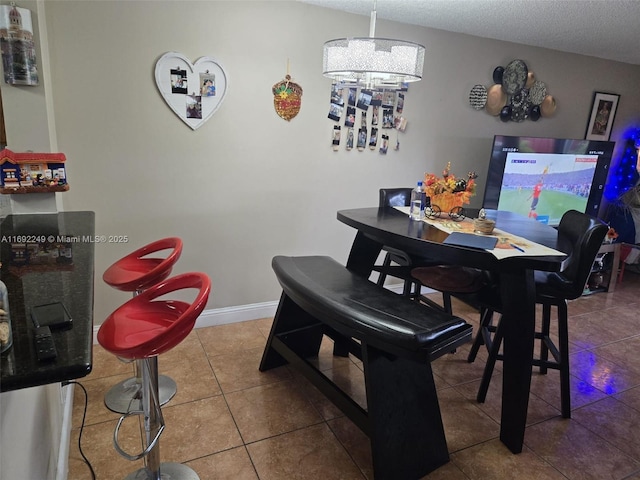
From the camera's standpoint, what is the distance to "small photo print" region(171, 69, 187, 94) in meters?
2.59

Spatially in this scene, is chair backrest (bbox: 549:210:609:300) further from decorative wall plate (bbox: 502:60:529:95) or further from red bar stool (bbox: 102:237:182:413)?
red bar stool (bbox: 102:237:182:413)

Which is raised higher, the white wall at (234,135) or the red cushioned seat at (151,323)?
the white wall at (234,135)

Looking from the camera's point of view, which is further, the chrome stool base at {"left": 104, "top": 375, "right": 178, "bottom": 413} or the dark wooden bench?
the chrome stool base at {"left": 104, "top": 375, "right": 178, "bottom": 413}

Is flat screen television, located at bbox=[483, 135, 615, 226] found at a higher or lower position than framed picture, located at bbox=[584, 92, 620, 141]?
lower

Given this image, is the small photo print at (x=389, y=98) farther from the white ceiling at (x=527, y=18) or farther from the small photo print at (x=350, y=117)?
the white ceiling at (x=527, y=18)

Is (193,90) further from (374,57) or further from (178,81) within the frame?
(374,57)

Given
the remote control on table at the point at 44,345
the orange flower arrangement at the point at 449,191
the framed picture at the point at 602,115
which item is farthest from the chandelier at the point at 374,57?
the framed picture at the point at 602,115

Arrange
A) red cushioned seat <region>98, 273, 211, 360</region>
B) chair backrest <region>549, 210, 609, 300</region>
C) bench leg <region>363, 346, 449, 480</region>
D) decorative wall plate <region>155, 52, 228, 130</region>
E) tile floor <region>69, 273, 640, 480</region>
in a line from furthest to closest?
decorative wall plate <region>155, 52, 228, 130</region> < chair backrest <region>549, 210, 609, 300</region> < tile floor <region>69, 273, 640, 480</region> < bench leg <region>363, 346, 449, 480</region> < red cushioned seat <region>98, 273, 211, 360</region>

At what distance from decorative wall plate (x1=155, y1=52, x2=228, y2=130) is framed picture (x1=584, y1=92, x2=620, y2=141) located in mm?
3891

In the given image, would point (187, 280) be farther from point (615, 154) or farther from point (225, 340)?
point (615, 154)

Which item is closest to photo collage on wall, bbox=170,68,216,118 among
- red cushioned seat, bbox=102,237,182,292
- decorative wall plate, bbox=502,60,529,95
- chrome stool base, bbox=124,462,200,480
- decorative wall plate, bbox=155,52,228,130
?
decorative wall plate, bbox=155,52,228,130

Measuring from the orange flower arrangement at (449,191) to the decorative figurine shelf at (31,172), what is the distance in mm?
1985

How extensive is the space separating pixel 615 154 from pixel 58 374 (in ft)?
18.8

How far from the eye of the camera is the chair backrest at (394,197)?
287 centimetres
